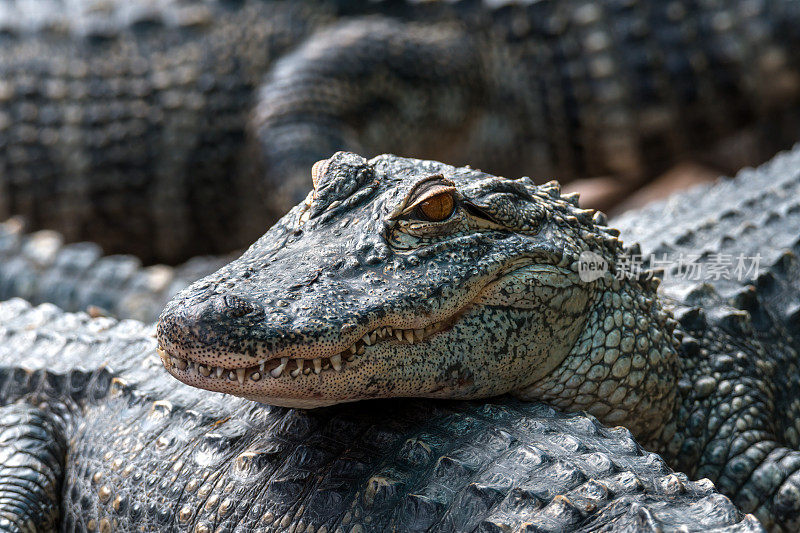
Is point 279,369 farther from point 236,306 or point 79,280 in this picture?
point 79,280

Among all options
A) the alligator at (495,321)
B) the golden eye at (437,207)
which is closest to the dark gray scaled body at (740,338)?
the alligator at (495,321)

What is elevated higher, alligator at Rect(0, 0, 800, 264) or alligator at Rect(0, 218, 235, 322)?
alligator at Rect(0, 0, 800, 264)

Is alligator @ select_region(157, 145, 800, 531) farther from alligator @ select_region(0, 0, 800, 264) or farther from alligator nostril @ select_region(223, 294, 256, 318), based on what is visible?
alligator @ select_region(0, 0, 800, 264)

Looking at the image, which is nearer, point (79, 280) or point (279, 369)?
point (279, 369)

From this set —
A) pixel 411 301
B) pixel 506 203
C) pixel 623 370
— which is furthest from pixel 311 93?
pixel 411 301

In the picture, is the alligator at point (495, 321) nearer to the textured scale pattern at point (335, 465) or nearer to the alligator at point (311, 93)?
the textured scale pattern at point (335, 465)

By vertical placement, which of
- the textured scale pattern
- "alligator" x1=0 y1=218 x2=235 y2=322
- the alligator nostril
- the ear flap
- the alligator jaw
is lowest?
"alligator" x1=0 y1=218 x2=235 y2=322

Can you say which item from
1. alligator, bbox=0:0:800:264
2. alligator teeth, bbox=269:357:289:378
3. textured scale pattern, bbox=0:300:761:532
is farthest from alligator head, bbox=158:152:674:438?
alligator, bbox=0:0:800:264
